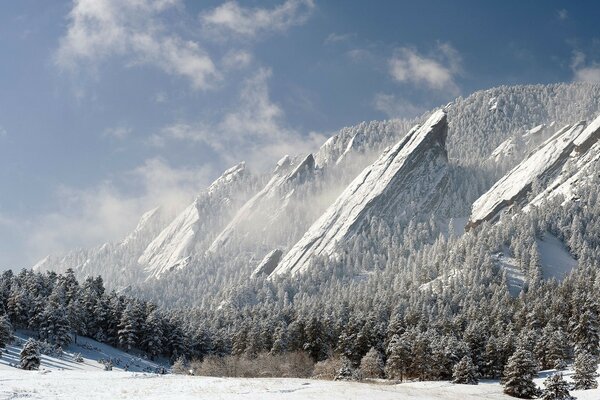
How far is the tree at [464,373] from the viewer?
78.9 metres

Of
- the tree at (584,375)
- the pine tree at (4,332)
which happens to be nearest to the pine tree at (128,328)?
the pine tree at (4,332)

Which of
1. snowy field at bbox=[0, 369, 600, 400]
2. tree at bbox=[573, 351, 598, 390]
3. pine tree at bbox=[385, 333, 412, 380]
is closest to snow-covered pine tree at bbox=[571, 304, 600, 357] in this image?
pine tree at bbox=[385, 333, 412, 380]

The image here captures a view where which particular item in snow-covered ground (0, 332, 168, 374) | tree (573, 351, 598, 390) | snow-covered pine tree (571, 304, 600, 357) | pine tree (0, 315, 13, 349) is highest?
snow-covered pine tree (571, 304, 600, 357)

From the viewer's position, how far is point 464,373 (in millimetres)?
79375

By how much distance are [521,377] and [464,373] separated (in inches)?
578

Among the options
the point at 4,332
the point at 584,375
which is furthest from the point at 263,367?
the point at 584,375

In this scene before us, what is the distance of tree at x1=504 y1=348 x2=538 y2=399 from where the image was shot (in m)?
64.4

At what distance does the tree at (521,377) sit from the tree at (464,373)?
1247 centimetres

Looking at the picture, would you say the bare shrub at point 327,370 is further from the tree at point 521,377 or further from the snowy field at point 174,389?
the snowy field at point 174,389

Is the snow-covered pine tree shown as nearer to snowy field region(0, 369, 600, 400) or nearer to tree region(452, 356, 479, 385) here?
tree region(452, 356, 479, 385)

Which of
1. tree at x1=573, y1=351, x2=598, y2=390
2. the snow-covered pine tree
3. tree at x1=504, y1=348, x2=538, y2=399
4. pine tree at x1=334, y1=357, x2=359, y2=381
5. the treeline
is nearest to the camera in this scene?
tree at x1=573, y1=351, x2=598, y2=390

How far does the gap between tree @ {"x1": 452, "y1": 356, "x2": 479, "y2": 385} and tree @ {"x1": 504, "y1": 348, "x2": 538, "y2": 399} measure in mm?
12469

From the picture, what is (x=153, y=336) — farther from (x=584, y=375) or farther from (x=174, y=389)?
(x=584, y=375)

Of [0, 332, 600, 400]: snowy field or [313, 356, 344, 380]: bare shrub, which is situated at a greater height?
[313, 356, 344, 380]: bare shrub
